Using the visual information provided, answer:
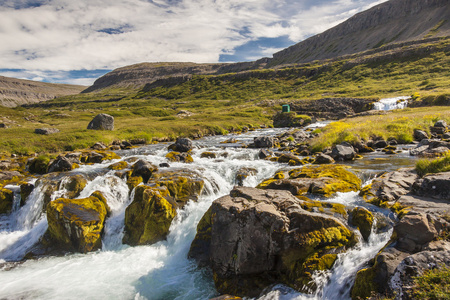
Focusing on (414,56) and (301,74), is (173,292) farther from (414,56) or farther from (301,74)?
(301,74)

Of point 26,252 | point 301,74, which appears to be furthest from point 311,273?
point 301,74

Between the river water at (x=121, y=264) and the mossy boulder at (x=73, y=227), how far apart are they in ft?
1.73

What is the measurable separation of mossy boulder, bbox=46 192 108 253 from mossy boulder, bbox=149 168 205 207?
4.26m

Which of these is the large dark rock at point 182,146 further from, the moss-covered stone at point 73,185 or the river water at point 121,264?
the moss-covered stone at point 73,185

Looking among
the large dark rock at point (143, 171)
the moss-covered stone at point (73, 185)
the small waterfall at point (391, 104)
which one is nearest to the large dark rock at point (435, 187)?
the large dark rock at point (143, 171)

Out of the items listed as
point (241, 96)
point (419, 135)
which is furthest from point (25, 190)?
point (241, 96)

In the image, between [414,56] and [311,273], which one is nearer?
[311,273]

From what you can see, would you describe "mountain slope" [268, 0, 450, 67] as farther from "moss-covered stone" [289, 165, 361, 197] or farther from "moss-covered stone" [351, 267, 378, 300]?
"moss-covered stone" [351, 267, 378, 300]

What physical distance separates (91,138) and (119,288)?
108ft

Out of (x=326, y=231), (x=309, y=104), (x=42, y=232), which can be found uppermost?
(x=309, y=104)

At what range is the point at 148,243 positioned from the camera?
13289 millimetres

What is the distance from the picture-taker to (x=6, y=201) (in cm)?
1684

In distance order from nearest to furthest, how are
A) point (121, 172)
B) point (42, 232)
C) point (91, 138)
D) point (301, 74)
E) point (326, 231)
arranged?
point (326, 231), point (42, 232), point (121, 172), point (91, 138), point (301, 74)

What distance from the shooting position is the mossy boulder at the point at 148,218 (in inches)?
530
